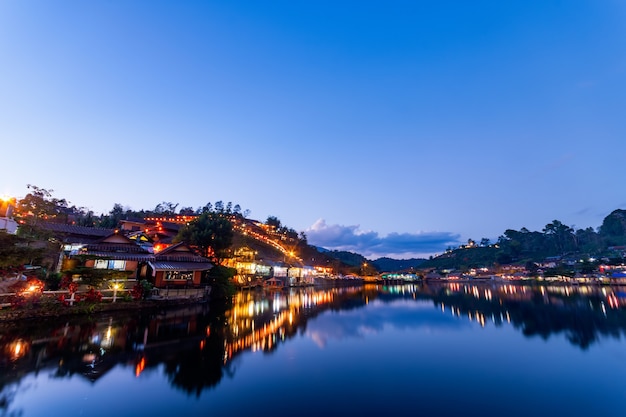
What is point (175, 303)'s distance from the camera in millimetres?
25781

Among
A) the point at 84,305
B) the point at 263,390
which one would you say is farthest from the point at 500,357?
the point at 84,305

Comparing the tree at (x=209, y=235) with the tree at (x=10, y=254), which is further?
the tree at (x=209, y=235)

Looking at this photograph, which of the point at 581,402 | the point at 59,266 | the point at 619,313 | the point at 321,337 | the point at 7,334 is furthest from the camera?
the point at 619,313

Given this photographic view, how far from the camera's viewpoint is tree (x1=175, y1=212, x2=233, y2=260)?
33906 millimetres

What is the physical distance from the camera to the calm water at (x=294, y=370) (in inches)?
324

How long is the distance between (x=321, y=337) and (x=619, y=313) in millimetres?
32786

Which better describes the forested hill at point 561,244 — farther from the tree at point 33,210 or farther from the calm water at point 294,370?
the tree at point 33,210

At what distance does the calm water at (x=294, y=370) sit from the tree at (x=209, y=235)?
14.5 m

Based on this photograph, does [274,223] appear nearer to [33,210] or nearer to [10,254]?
[33,210]

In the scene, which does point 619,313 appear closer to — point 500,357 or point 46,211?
point 500,357

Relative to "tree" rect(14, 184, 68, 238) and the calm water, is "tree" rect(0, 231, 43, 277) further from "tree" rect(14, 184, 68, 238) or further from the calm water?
"tree" rect(14, 184, 68, 238)

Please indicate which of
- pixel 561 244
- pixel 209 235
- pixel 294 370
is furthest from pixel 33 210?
pixel 561 244

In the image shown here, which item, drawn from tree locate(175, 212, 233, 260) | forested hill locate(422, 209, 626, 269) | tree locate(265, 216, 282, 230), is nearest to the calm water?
tree locate(175, 212, 233, 260)

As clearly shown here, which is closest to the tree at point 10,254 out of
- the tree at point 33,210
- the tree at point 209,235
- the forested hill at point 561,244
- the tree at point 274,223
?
the tree at point 33,210
